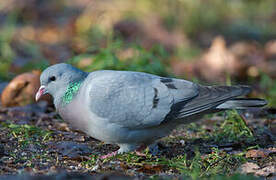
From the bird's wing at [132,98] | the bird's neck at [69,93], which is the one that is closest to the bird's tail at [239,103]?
the bird's wing at [132,98]

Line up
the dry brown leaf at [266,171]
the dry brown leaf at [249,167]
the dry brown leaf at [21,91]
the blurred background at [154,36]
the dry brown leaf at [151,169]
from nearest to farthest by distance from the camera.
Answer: the dry brown leaf at [266,171], the dry brown leaf at [249,167], the dry brown leaf at [151,169], the dry brown leaf at [21,91], the blurred background at [154,36]

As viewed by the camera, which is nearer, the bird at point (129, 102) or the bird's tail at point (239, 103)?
the bird at point (129, 102)

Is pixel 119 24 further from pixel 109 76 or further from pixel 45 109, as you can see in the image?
pixel 109 76

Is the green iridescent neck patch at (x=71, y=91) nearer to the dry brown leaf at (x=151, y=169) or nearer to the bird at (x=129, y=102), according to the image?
the bird at (x=129, y=102)

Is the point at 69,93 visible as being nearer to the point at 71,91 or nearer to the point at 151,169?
the point at 71,91

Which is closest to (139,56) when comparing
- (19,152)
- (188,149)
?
(188,149)

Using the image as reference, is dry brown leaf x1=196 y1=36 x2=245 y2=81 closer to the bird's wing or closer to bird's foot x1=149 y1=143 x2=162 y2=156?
bird's foot x1=149 y1=143 x2=162 y2=156

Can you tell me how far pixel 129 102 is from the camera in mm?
3775

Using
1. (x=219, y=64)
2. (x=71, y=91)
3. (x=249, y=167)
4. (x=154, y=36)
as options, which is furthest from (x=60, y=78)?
(x=154, y=36)

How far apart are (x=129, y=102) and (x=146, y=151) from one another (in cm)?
49

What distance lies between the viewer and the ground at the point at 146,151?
3.46m

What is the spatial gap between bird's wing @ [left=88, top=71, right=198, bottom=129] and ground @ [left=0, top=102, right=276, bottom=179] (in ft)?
1.00

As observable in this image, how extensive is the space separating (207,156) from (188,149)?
1.10ft

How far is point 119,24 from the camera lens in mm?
8578
